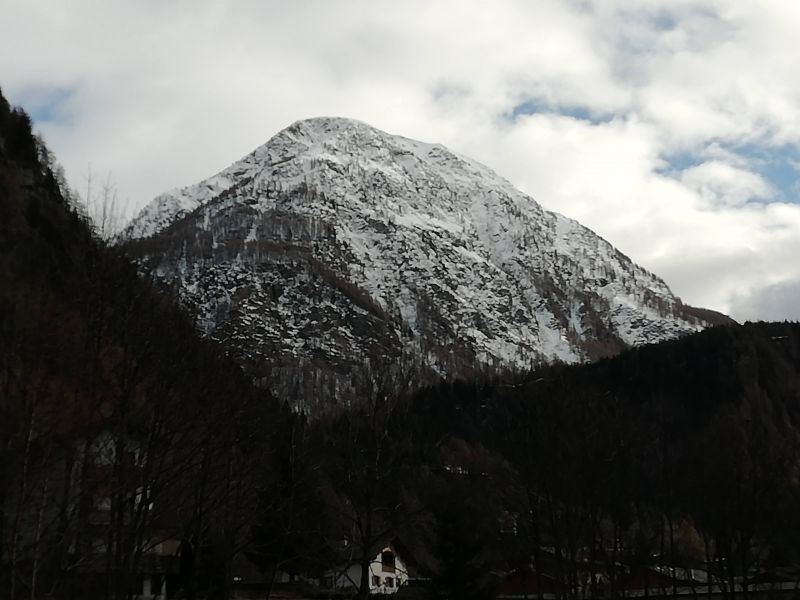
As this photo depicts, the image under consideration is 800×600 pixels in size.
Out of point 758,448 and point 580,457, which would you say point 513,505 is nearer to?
point 580,457

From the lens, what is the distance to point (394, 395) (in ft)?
114

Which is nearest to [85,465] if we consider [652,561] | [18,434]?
[18,434]

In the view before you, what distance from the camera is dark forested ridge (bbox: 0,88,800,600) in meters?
21.8

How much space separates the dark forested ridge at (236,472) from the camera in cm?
2180

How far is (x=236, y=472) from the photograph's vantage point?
32.6 meters

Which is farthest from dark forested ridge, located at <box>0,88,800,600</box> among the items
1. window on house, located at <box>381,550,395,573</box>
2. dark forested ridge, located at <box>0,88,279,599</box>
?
window on house, located at <box>381,550,395,573</box>

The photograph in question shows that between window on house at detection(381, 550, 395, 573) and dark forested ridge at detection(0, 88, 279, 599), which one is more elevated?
dark forested ridge at detection(0, 88, 279, 599)

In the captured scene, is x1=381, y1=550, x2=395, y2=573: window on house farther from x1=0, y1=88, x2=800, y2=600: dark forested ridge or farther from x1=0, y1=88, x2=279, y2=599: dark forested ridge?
x1=0, y1=88, x2=279, y2=599: dark forested ridge

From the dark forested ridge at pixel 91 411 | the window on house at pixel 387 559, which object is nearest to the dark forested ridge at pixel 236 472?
the dark forested ridge at pixel 91 411

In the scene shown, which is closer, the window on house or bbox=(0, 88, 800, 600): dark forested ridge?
bbox=(0, 88, 800, 600): dark forested ridge

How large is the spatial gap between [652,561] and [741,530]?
2228 cm

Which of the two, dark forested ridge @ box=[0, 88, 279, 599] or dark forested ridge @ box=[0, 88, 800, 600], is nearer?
dark forested ridge @ box=[0, 88, 279, 599]

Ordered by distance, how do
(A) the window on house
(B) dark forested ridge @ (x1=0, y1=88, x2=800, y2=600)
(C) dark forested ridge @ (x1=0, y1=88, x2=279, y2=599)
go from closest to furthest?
(C) dark forested ridge @ (x1=0, y1=88, x2=279, y2=599)
(B) dark forested ridge @ (x1=0, y1=88, x2=800, y2=600)
(A) the window on house

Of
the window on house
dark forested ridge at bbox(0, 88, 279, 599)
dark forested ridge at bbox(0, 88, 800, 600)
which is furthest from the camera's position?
the window on house
